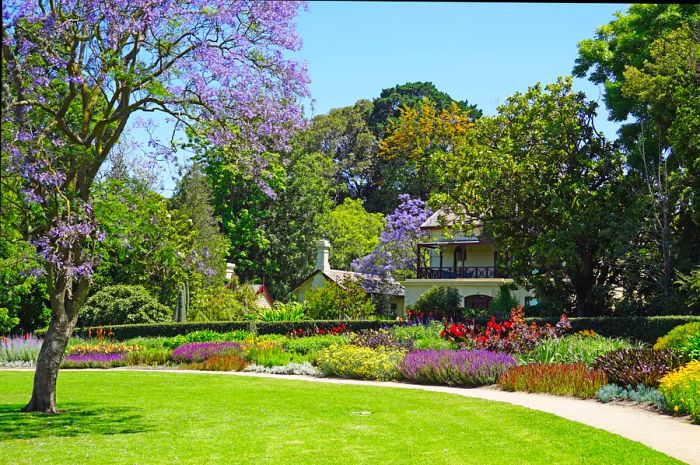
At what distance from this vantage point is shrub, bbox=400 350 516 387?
56.3 feet

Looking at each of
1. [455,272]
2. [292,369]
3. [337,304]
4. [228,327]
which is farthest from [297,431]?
[455,272]

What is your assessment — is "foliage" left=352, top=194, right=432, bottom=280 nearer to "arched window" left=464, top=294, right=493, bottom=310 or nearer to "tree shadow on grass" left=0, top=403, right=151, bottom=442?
"arched window" left=464, top=294, right=493, bottom=310

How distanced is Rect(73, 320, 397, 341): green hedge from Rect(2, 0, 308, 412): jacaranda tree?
1600cm

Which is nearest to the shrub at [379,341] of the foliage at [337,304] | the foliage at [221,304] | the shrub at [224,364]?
the shrub at [224,364]

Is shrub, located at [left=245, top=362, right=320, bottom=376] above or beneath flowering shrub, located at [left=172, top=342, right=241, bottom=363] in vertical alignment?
beneath

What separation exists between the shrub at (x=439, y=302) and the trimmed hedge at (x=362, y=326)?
23.9 feet

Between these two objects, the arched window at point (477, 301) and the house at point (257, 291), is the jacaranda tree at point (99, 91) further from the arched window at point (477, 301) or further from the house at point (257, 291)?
the arched window at point (477, 301)

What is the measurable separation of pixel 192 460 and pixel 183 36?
5578mm

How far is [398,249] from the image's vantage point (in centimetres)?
4359

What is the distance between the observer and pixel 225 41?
416 inches

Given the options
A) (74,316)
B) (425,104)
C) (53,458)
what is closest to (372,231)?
(425,104)

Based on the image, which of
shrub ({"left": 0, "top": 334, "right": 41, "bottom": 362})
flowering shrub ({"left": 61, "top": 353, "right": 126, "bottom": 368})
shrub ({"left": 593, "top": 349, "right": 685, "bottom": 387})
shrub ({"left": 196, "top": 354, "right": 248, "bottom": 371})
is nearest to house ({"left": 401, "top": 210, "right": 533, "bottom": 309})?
shrub ({"left": 196, "top": 354, "right": 248, "bottom": 371})

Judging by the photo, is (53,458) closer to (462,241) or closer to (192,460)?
(192,460)

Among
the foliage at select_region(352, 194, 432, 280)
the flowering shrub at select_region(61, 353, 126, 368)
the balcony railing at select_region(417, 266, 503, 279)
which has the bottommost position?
the flowering shrub at select_region(61, 353, 126, 368)
